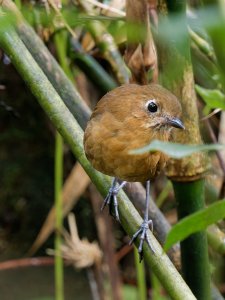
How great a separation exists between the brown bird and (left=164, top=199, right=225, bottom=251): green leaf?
664 millimetres

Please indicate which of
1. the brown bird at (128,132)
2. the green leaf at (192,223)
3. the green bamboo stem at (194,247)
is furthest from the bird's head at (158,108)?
the green leaf at (192,223)

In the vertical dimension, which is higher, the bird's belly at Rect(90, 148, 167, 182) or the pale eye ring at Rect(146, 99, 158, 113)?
the pale eye ring at Rect(146, 99, 158, 113)

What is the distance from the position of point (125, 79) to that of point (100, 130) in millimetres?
465

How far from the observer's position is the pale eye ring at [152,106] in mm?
1238

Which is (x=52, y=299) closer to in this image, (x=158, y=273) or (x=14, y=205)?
(x=14, y=205)

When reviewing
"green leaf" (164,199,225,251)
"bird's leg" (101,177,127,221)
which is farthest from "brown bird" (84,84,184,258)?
"green leaf" (164,199,225,251)

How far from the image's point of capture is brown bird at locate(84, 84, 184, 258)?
121 cm

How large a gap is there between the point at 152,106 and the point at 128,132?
0.21 ft

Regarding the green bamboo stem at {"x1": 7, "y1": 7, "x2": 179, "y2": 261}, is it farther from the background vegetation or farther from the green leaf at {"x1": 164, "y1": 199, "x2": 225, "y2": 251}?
the green leaf at {"x1": 164, "y1": 199, "x2": 225, "y2": 251}

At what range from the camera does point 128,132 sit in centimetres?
125

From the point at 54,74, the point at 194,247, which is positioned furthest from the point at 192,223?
the point at 54,74

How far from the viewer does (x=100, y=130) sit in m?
1.27

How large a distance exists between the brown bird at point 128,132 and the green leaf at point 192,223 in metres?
0.66

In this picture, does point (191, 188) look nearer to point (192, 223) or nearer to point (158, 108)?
point (158, 108)
